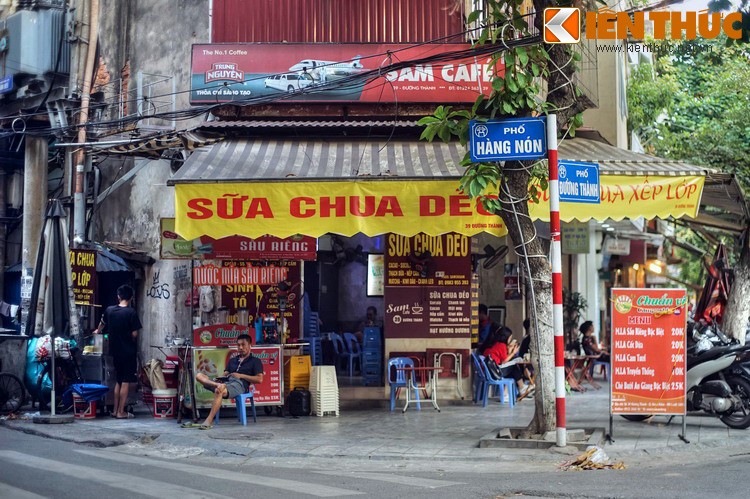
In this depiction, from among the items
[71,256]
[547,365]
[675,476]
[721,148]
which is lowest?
[675,476]

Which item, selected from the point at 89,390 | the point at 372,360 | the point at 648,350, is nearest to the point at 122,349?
the point at 89,390

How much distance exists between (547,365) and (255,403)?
475 cm

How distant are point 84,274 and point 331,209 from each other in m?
4.08

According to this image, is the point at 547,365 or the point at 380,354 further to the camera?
the point at 380,354

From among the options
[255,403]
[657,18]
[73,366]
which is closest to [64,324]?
[73,366]

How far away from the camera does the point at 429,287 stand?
49.1 feet

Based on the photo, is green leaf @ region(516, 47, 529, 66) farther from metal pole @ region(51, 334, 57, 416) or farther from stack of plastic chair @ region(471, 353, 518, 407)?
metal pole @ region(51, 334, 57, 416)

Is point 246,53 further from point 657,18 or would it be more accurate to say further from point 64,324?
point 657,18

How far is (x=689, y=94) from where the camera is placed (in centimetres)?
2688

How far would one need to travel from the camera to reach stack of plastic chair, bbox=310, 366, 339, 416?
1396 centimetres

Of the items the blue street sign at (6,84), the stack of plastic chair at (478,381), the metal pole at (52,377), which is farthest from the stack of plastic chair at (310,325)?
the blue street sign at (6,84)

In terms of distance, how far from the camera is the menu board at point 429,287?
14.9m

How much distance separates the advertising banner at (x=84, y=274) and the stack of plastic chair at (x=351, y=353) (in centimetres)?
616

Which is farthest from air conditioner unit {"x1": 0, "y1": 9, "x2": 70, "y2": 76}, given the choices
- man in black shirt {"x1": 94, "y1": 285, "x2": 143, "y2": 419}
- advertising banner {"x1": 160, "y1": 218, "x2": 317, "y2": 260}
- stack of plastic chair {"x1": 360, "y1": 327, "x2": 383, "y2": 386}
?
stack of plastic chair {"x1": 360, "y1": 327, "x2": 383, "y2": 386}
